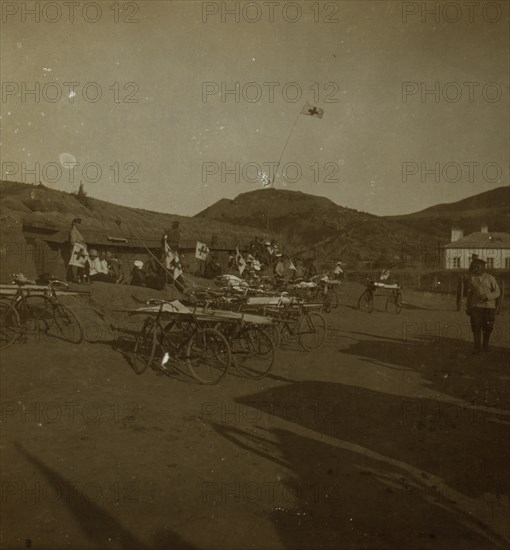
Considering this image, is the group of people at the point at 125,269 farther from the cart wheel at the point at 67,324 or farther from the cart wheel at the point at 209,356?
the cart wheel at the point at 209,356

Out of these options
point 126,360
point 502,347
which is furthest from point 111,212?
point 502,347

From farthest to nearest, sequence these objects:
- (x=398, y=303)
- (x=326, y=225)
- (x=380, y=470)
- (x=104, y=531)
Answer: (x=326, y=225) → (x=398, y=303) → (x=380, y=470) → (x=104, y=531)

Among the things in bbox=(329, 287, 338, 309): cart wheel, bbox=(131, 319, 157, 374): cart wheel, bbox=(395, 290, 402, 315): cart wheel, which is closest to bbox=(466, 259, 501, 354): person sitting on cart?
bbox=(131, 319, 157, 374): cart wheel

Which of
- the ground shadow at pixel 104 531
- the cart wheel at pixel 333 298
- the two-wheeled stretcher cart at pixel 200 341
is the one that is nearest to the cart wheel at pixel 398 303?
the cart wheel at pixel 333 298

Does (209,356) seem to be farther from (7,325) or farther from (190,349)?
(7,325)

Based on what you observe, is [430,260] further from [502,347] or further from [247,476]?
[247,476]

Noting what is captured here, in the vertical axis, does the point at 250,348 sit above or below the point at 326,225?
below

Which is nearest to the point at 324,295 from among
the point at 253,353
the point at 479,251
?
the point at 253,353
